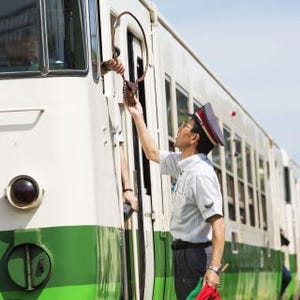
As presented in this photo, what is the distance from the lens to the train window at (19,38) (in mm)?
5961

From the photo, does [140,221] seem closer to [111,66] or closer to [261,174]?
[111,66]

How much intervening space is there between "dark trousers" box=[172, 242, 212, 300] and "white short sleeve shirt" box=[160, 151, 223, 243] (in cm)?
6

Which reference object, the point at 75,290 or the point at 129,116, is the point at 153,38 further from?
the point at 75,290

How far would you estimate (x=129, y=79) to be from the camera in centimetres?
739

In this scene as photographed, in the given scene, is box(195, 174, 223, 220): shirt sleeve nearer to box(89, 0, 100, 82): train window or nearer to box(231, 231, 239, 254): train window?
box(89, 0, 100, 82): train window

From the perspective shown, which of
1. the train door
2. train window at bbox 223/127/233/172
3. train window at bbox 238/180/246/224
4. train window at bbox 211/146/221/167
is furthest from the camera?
train window at bbox 238/180/246/224

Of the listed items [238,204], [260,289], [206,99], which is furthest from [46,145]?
[260,289]

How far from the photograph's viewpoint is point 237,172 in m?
12.7

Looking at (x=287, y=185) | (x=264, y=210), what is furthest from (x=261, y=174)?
(x=287, y=185)

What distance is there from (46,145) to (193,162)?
4.09 ft

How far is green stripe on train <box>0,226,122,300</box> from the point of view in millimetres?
5695

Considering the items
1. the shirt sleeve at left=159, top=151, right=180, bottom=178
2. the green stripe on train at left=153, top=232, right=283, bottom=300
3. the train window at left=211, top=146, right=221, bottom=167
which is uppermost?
the train window at left=211, top=146, right=221, bottom=167

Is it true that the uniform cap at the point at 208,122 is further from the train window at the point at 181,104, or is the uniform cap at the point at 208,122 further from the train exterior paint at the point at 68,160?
the train window at the point at 181,104

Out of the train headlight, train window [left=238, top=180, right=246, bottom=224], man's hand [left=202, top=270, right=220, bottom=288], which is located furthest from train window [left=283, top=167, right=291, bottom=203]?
the train headlight
